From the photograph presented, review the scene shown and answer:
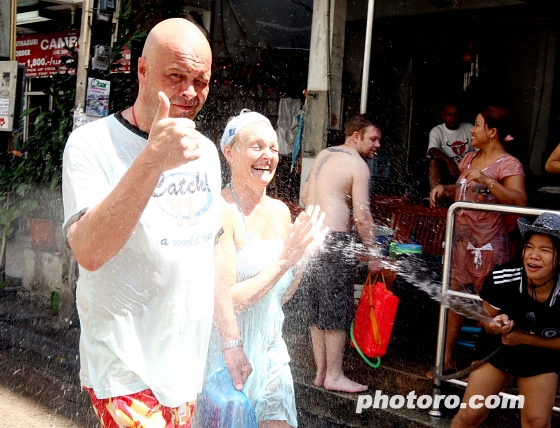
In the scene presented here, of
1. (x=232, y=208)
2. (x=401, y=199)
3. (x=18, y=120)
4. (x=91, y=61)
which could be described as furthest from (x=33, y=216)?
(x=232, y=208)

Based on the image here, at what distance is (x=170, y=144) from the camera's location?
5.81 ft

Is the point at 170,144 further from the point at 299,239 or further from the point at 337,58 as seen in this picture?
the point at 337,58

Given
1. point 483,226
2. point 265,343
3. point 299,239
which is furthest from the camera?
point 483,226

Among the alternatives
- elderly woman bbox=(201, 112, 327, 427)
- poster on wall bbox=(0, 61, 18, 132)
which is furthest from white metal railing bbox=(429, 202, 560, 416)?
poster on wall bbox=(0, 61, 18, 132)

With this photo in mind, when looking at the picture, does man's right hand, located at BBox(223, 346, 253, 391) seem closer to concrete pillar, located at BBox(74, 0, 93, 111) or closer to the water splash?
the water splash

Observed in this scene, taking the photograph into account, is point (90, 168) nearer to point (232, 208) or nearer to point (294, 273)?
point (232, 208)

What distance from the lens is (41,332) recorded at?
6.87 meters

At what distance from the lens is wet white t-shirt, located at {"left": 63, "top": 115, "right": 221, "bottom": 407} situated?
82.7 inches

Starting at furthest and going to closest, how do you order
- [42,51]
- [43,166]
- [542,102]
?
[42,51] < [542,102] < [43,166]

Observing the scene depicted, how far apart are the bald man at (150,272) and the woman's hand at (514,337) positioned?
2.09 meters

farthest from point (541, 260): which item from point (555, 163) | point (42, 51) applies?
point (42, 51)

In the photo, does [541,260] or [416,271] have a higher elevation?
[541,260]

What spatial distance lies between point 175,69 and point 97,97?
4.80 metres

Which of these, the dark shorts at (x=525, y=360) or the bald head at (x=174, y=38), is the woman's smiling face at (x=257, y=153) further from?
the dark shorts at (x=525, y=360)
